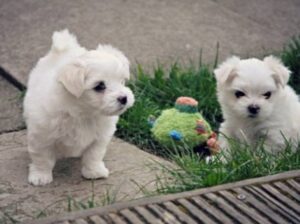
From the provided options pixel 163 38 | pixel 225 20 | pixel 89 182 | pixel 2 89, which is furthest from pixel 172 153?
pixel 225 20

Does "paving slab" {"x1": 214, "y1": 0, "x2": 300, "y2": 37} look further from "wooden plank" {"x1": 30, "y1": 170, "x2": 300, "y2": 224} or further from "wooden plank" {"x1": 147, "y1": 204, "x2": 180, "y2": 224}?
"wooden plank" {"x1": 147, "y1": 204, "x2": 180, "y2": 224}

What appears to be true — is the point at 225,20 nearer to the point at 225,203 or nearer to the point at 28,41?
the point at 28,41

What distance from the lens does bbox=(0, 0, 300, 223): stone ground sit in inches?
167

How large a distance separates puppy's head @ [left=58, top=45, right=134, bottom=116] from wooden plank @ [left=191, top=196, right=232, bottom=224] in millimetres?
676

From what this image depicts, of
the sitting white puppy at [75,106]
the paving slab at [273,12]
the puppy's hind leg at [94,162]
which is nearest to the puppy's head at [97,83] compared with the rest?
the sitting white puppy at [75,106]

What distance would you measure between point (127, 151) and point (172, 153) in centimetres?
29

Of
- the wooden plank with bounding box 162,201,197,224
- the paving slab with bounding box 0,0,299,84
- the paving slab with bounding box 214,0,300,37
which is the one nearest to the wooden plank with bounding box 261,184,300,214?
the wooden plank with bounding box 162,201,197,224

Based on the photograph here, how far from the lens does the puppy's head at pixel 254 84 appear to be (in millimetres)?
4375

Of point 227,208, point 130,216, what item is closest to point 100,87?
point 130,216

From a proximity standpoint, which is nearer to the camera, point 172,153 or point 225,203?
point 225,203

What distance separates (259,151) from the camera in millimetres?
3934

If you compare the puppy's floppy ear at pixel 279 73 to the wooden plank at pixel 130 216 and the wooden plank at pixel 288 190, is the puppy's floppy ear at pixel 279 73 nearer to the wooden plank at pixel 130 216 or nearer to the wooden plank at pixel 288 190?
the wooden plank at pixel 288 190

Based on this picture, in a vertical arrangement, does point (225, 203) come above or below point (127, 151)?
above

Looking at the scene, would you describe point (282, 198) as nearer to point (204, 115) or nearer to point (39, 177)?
point (39, 177)
